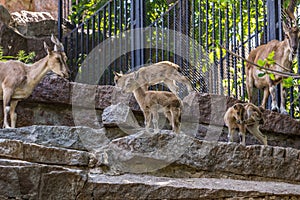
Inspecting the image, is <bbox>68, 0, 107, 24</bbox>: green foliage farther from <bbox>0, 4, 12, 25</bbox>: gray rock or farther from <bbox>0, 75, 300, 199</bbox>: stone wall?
<bbox>0, 75, 300, 199</bbox>: stone wall

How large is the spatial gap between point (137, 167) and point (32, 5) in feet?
36.8

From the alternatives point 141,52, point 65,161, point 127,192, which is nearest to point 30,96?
point 141,52

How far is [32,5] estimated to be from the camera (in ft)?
54.7

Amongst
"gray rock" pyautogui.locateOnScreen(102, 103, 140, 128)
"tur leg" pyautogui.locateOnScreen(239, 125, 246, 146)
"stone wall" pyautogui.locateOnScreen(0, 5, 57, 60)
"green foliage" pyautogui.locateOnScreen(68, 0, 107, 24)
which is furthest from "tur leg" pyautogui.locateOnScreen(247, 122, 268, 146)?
"green foliage" pyautogui.locateOnScreen(68, 0, 107, 24)

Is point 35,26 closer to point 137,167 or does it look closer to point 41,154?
point 137,167

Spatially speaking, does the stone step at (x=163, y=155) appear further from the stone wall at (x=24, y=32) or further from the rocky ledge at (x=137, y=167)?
the stone wall at (x=24, y=32)

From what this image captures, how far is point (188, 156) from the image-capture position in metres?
6.47

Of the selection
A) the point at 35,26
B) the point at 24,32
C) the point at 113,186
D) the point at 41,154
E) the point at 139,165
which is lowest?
the point at 113,186

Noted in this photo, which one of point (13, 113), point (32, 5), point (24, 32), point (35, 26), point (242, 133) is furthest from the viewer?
point (32, 5)

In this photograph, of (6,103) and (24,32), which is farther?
(24,32)

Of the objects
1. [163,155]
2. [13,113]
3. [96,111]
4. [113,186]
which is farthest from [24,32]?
[113,186]

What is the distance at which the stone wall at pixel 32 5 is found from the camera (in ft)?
53.0

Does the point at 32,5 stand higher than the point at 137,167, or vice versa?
the point at 32,5

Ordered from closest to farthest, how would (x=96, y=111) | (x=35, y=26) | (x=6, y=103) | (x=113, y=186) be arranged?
(x=113, y=186), (x=6, y=103), (x=96, y=111), (x=35, y=26)
